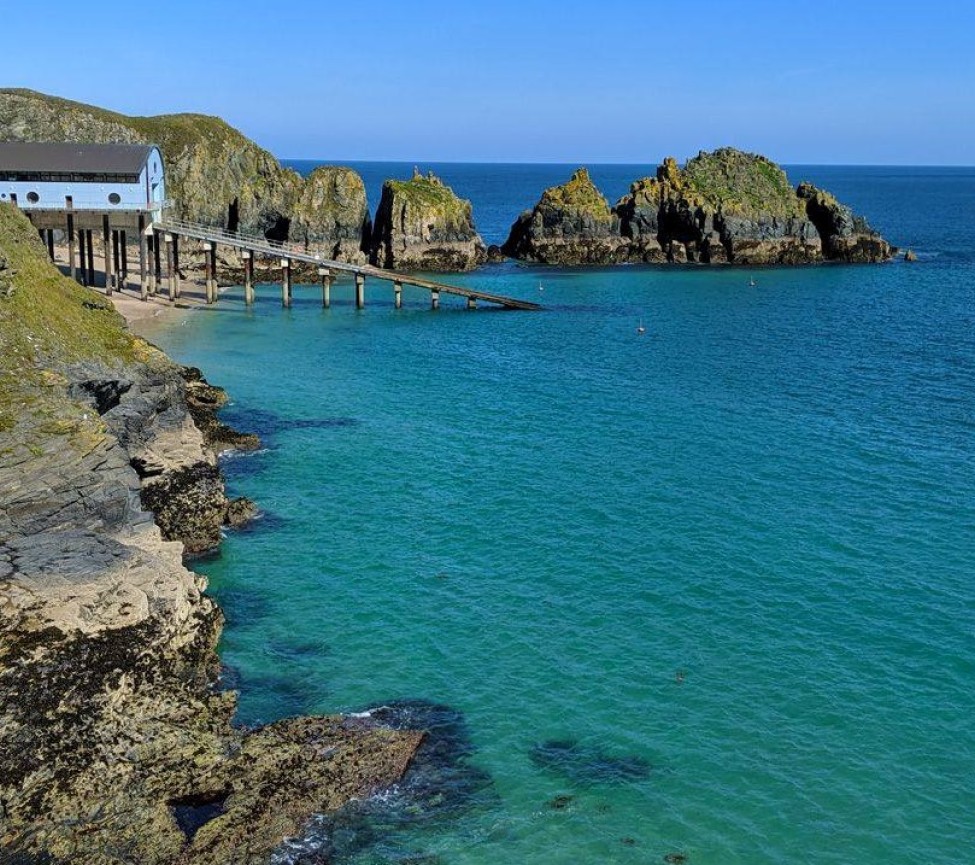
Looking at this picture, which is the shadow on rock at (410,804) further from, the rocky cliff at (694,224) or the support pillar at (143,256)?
the rocky cliff at (694,224)

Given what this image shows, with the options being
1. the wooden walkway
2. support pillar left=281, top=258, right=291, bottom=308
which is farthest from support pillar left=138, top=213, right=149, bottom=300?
support pillar left=281, top=258, right=291, bottom=308

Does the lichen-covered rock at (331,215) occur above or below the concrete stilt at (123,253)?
above

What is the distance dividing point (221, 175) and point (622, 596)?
8307 centimetres

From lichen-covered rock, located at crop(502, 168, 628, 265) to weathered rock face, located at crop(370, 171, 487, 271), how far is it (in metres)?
10.6

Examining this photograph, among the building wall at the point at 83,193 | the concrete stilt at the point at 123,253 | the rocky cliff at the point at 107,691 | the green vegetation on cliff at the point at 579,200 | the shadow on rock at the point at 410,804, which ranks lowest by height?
the shadow on rock at the point at 410,804

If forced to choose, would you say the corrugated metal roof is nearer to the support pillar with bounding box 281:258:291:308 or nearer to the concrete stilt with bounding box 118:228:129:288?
the concrete stilt with bounding box 118:228:129:288

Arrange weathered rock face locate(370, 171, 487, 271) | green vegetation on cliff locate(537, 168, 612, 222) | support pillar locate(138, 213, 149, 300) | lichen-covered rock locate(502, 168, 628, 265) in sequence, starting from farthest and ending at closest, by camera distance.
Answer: lichen-covered rock locate(502, 168, 628, 265), green vegetation on cliff locate(537, 168, 612, 222), weathered rock face locate(370, 171, 487, 271), support pillar locate(138, 213, 149, 300)

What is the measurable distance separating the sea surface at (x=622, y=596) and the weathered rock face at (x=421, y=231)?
42.2 meters

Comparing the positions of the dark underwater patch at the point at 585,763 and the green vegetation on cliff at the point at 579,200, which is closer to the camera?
the dark underwater patch at the point at 585,763

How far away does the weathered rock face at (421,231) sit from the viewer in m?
106

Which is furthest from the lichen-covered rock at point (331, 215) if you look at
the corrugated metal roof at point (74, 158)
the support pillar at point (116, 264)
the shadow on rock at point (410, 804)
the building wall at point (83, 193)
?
the shadow on rock at point (410, 804)

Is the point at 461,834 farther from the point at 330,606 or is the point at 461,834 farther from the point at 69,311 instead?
the point at 69,311

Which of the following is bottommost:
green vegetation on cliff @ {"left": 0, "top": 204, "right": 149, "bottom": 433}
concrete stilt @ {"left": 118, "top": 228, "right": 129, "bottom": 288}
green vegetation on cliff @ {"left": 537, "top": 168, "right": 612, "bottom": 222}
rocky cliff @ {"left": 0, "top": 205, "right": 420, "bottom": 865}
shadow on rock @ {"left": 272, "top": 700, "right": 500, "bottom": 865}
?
shadow on rock @ {"left": 272, "top": 700, "right": 500, "bottom": 865}

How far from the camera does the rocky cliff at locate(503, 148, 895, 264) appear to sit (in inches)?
4560
